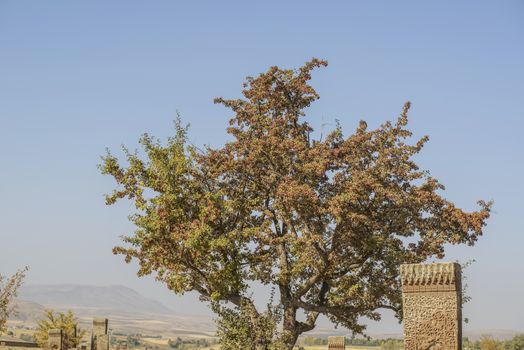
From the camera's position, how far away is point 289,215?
3014cm

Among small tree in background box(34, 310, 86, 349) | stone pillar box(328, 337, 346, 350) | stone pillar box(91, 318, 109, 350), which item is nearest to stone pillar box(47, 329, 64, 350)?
stone pillar box(91, 318, 109, 350)

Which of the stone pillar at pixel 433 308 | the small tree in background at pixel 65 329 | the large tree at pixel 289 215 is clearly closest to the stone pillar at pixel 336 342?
the large tree at pixel 289 215

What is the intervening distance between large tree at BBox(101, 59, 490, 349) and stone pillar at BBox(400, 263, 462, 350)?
7.89 m

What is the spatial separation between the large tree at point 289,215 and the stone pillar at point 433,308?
7886 mm

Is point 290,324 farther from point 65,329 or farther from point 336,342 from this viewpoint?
point 65,329

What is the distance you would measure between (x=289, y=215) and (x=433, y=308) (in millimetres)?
10390

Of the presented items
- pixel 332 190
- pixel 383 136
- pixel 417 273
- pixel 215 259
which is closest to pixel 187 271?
pixel 215 259

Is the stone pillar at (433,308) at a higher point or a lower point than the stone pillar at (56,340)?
higher

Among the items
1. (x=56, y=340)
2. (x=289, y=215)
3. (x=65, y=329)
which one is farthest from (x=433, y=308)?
(x=65, y=329)

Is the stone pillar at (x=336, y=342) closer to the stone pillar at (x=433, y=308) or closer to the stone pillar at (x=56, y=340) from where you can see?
the stone pillar at (x=56, y=340)

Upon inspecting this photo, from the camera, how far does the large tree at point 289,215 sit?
29.5 metres

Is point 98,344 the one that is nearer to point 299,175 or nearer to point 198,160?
point 198,160

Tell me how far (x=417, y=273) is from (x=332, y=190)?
387 inches

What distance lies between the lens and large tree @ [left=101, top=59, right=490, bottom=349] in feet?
96.9
